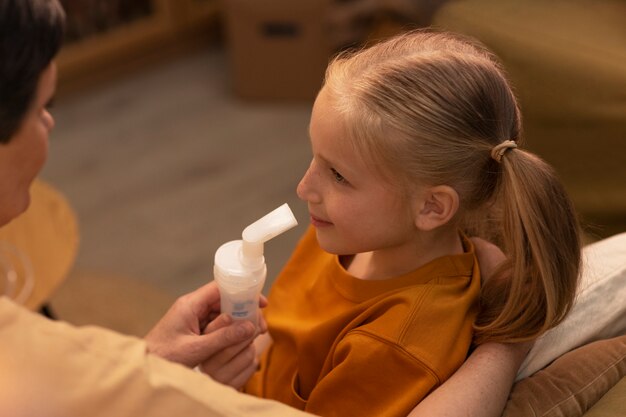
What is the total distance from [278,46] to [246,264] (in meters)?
2.05

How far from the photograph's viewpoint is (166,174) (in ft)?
8.80

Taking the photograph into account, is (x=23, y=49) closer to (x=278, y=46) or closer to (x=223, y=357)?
(x=223, y=357)

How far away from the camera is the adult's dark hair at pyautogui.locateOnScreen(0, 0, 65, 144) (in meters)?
0.75

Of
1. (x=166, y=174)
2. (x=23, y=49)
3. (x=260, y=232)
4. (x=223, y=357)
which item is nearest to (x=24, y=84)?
(x=23, y=49)

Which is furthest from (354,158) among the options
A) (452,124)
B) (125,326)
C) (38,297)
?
(125,326)

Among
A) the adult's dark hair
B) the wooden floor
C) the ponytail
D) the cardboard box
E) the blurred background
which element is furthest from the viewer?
the cardboard box

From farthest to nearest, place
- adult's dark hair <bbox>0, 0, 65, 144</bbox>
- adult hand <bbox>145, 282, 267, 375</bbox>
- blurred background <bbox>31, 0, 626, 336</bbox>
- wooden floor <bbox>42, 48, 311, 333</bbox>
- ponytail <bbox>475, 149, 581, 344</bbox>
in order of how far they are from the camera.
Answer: wooden floor <bbox>42, 48, 311, 333</bbox> → blurred background <bbox>31, 0, 626, 336</bbox> → adult hand <bbox>145, 282, 267, 375</bbox> → ponytail <bbox>475, 149, 581, 344</bbox> → adult's dark hair <bbox>0, 0, 65, 144</bbox>

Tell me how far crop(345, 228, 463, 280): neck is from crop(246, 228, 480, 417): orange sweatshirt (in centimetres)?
2

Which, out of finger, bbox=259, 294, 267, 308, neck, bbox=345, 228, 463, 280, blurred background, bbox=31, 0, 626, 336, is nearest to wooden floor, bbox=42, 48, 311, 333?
blurred background, bbox=31, 0, 626, 336

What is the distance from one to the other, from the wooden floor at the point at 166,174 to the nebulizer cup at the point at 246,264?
1.14 meters

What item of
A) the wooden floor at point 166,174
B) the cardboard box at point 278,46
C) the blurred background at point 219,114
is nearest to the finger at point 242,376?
the blurred background at point 219,114

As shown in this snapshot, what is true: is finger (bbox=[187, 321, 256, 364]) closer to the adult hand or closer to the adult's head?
the adult hand

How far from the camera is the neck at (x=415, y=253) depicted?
1.04 metres

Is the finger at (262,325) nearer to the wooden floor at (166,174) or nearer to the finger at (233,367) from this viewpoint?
the finger at (233,367)
